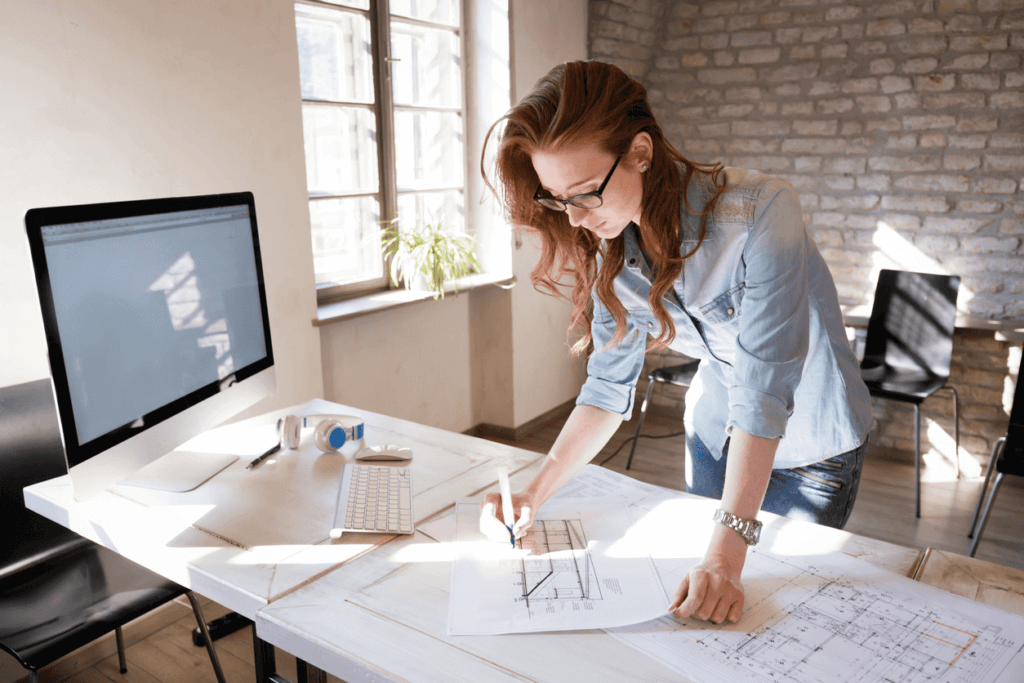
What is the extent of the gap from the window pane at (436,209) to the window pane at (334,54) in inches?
20.0

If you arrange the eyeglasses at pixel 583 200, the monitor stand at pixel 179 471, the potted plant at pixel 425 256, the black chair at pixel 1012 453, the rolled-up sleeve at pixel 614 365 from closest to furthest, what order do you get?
the eyeglasses at pixel 583 200, the rolled-up sleeve at pixel 614 365, the monitor stand at pixel 179 471, the black chair at pixel 1012 453, the potted plant at pixel 425 256

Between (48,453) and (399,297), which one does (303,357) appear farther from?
(48,453)

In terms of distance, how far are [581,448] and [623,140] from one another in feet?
1.67

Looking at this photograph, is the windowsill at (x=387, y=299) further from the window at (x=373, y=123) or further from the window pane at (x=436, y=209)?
the window pane at (x=436, y=209)

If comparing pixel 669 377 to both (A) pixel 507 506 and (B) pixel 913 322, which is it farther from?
(A) pixel 507 506

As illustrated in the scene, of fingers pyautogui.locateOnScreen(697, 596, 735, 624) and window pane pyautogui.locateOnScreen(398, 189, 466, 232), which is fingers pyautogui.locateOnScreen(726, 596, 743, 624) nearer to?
fingers pyautogui.locateOnScreen(697, 596, 735, 624)

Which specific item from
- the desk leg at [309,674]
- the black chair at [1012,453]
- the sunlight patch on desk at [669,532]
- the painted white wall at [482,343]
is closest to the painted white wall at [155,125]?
the painted white wall at [482,343]

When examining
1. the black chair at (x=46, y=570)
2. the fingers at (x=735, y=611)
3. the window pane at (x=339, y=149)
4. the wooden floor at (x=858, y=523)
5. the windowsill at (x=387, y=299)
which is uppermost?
the window pane at (x=339, y=149)

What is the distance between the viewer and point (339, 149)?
119 inches

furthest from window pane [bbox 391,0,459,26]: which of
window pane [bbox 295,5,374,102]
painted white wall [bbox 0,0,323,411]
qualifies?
painted white wall [bbox 0,0,323,411]

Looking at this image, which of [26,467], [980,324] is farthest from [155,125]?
[980,324]

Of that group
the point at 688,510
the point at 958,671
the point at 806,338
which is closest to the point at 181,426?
the point at 688,510

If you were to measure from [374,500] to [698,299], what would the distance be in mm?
634

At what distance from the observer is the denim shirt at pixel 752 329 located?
39.6 inches
